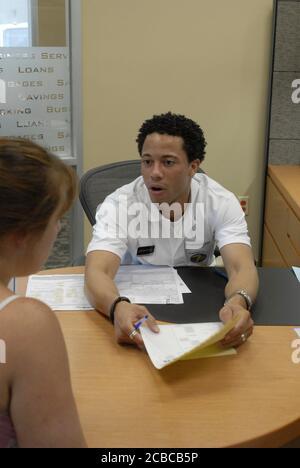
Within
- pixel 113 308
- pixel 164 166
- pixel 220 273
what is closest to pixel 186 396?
pixel 113 308

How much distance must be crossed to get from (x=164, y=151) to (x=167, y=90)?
1297 millimetres

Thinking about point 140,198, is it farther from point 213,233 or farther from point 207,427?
point 207,427

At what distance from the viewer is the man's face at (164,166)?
1.94m

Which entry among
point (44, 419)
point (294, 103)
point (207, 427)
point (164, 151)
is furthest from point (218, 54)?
point (44, 419)

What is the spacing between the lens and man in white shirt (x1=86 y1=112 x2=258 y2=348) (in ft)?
6.15

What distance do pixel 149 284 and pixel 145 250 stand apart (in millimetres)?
240

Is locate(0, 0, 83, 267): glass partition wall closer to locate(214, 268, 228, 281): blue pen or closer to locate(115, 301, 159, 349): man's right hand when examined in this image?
locate(214, 268, 228, 281): blue pen

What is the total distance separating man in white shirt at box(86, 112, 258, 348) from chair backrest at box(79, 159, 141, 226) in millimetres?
310

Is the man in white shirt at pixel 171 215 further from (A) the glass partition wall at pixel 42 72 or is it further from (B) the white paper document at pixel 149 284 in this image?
(A) the glass partition wall at pixel 42 72

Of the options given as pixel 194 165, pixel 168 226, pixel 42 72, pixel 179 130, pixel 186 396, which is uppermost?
pixel 42 72

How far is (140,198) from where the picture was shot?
78.1 inches

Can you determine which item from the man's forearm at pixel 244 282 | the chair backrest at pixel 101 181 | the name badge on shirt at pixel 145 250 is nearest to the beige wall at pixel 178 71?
the chair backrest at pixel 101 181

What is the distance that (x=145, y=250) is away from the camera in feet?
6.42

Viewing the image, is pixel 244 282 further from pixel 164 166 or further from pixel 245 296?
pixel 164 166
